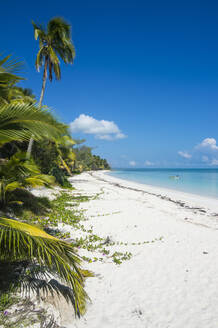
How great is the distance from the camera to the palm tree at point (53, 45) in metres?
11.7

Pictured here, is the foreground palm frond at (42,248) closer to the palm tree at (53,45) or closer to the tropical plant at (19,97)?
the tropical plant at (19,97)

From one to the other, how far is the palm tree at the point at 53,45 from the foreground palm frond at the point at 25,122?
399 inches

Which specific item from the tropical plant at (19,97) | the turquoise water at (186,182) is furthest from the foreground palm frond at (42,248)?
the turquoise water at (186,182)

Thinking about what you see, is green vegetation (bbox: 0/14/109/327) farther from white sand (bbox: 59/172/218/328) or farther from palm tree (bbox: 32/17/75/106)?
palm tree (bbox: 32/17/75/106)

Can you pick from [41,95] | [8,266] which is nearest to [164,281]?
[8,266]

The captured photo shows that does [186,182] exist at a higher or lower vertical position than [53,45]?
lower

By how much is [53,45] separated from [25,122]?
12.2m

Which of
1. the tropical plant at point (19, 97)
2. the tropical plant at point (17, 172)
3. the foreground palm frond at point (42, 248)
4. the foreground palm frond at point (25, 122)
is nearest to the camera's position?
the foreground palm frond at point (42, 248)

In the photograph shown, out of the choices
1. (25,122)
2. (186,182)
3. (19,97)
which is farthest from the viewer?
(186,182)

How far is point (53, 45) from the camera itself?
40.2ft

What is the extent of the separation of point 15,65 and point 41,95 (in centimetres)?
986

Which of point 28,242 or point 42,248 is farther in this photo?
point 28,242

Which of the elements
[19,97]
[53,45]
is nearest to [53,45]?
[53,45]

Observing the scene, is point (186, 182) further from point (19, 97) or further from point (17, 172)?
point (17, 172)
